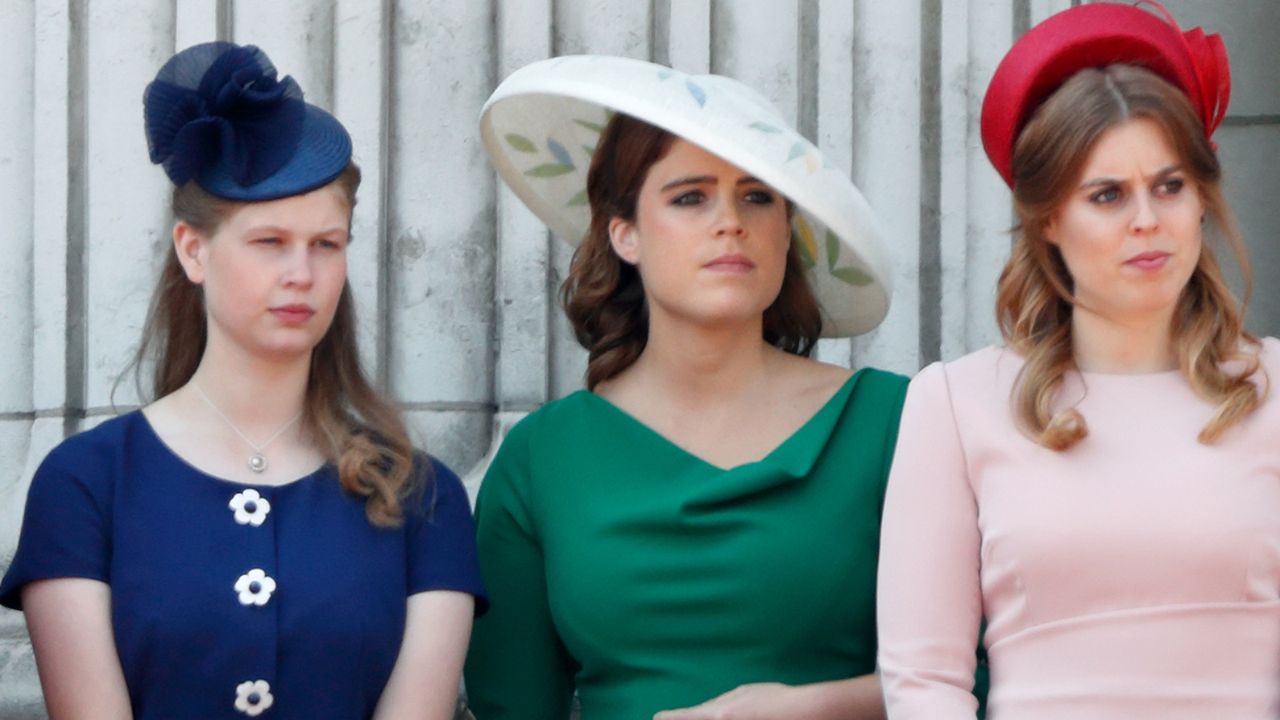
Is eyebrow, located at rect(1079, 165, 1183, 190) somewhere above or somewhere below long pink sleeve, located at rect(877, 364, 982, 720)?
above

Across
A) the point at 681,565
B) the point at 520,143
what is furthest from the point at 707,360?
the point at 520,143

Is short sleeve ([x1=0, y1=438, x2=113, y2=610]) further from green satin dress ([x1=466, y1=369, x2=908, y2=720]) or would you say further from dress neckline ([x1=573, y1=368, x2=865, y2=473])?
dress neckline ([x1=573, y1=368, x2=865, y2=473])

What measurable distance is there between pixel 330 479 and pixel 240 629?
0.30 metres

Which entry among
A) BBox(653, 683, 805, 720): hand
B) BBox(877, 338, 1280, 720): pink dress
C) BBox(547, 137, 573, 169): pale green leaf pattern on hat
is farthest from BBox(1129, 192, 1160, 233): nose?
BBox(547, 137, 573, 169): pale green leaf pattern on hat

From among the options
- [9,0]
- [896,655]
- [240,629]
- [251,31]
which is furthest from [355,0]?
[896,655]

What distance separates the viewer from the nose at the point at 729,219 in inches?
132

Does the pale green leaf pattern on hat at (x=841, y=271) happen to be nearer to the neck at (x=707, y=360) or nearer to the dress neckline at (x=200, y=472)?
the neck at (x=707, y=360)

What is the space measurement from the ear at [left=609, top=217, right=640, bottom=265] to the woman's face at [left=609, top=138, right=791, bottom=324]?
91 mm

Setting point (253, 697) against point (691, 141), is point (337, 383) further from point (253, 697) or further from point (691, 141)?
point (691, 141)

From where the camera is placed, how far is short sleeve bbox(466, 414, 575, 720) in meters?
3.54

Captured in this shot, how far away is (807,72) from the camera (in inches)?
161

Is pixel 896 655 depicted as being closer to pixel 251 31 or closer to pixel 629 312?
pixel 629 312

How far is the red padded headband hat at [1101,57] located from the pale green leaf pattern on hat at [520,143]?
89 cm

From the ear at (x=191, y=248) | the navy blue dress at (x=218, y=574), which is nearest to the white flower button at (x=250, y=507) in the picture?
the navy blue dress at (x=218, y=574)
